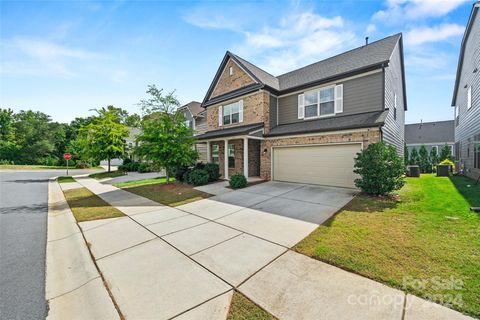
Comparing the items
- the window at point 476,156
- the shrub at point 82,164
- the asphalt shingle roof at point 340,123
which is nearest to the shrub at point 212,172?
the asphalt shingle roof at point 340,123

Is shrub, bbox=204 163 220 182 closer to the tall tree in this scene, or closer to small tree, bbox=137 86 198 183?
small tree, bbox=137 86 198 183

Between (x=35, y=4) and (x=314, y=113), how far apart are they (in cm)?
1276

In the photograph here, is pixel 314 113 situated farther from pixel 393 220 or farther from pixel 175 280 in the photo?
pixel 175 280

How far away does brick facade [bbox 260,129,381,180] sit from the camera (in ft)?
27.8

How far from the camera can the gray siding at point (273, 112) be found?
42.6ft

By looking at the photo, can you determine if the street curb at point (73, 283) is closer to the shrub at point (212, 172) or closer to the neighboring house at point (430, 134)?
the shrub at point (212, 172)

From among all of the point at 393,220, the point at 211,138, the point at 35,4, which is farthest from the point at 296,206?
the point at 35,4

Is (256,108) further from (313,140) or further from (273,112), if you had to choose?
(313,140)

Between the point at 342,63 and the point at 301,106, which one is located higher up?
the point at 342,63

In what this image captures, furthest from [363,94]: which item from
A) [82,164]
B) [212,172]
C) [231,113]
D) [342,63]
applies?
[82,164]

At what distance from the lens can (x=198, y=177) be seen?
11.7 meters

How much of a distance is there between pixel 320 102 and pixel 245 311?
448 inches

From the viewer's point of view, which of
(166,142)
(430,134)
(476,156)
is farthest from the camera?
(430,134)

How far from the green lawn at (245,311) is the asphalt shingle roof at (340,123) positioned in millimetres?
8472
